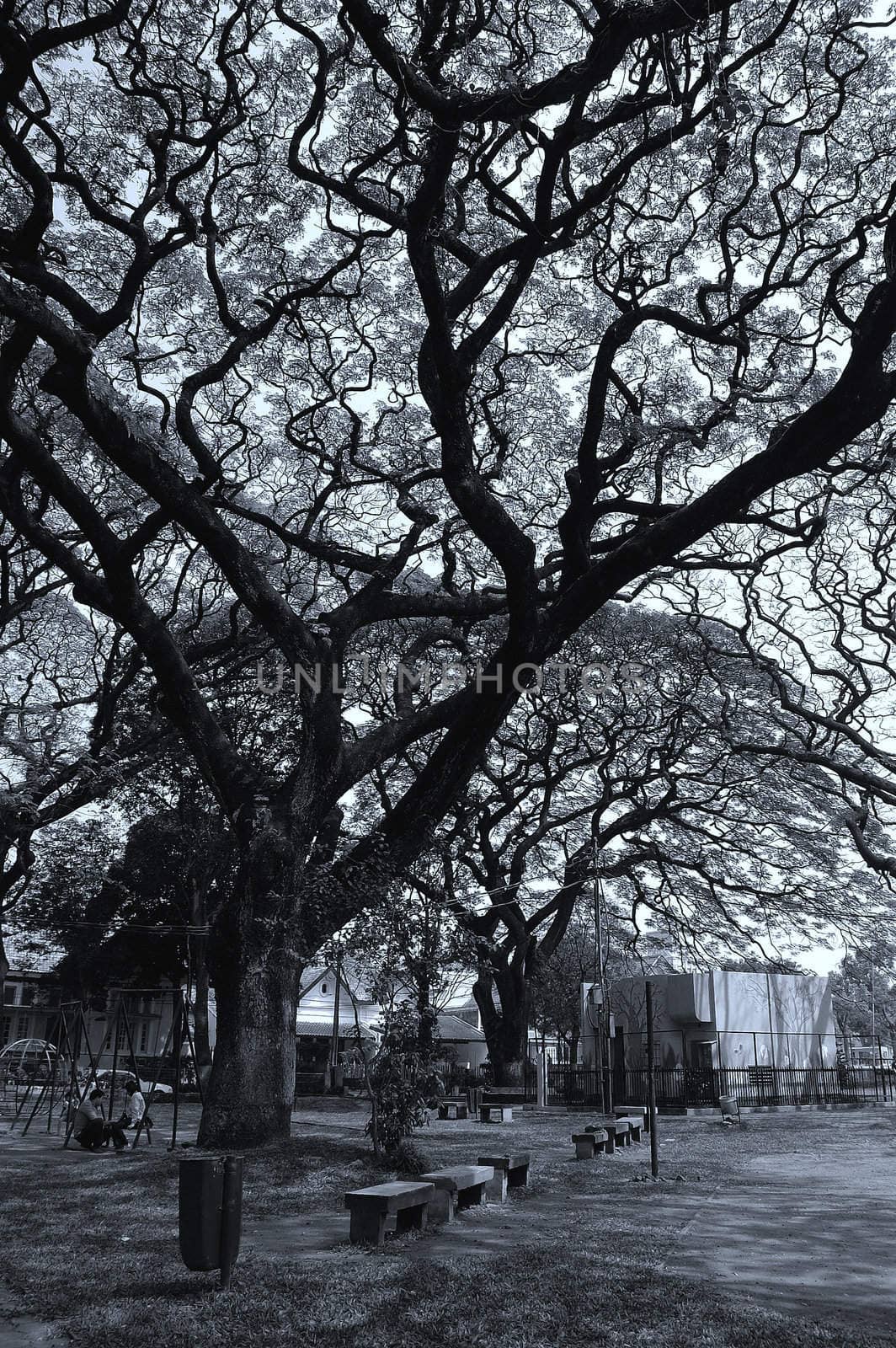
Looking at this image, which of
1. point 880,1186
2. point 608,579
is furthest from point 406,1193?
point 608,579

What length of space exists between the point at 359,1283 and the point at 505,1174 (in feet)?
12.6

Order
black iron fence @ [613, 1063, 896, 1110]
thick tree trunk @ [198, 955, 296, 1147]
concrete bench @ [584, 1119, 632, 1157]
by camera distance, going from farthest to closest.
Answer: black iron fence @ [613, 1063, 896, 1110], concrete bench @ [584, 1119, 632, 1157], thick tree trunk @ [198, 955, 296, 1147]

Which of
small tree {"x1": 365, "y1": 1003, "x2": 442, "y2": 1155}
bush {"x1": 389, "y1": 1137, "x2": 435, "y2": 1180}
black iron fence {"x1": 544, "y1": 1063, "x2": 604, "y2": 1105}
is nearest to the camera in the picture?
bush {"x1": 389, "y1": 1137, "x2": 435, "y2": 1180}

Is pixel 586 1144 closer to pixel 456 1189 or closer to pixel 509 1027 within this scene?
pixel 456 1189

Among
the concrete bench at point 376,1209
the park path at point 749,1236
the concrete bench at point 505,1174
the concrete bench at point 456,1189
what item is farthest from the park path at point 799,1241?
the concrete bench at point 376,1209

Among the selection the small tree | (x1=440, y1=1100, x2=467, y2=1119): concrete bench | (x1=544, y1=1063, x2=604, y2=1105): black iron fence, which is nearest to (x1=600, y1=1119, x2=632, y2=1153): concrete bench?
the small tree

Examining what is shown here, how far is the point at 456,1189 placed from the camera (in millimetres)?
7789

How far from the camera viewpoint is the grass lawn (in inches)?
184

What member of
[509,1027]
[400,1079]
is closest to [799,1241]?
[400,1079]

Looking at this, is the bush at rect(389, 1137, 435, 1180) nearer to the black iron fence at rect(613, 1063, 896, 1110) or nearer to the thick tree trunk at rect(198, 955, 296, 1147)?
the thick tree trunk at rect(198, 955, 296, 1147)

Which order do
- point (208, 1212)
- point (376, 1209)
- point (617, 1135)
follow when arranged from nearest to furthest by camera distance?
point (208, 1212), point (376, 1209), point (617, 1135)

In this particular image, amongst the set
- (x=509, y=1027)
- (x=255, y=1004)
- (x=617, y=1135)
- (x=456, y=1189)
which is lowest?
(x=617, y=1135)

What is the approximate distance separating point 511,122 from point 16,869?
16222 millimetres

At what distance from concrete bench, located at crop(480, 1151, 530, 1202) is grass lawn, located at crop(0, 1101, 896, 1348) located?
166mm
